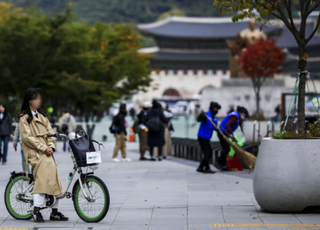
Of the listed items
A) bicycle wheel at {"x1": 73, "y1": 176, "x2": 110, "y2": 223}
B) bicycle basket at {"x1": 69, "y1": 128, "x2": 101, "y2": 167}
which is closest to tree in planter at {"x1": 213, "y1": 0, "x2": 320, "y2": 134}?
bicycle basket at {"x1": 69, "y1": 128, "x2": 101, "y2": 167}

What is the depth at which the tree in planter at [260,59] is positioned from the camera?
144 ft

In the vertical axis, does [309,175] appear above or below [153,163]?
above

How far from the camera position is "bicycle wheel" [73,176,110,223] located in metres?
8.53

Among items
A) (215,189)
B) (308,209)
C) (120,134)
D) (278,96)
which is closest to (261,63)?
(278,96)

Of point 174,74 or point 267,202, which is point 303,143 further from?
point 174,74

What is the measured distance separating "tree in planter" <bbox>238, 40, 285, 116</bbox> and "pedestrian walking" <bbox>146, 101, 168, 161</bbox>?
24824mm

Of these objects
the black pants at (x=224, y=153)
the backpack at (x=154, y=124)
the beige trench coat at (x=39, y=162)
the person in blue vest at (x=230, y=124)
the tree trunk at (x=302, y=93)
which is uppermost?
the tree trunk at (x=302, y=93)

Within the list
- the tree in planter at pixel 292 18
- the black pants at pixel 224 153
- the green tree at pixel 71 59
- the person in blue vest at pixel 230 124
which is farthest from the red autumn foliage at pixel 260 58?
the tree in planter at pixel 292 18

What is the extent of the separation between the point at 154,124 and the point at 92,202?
35.3ft

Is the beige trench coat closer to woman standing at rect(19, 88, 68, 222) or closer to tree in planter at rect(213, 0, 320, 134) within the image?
woman standing at rect(19, 88, 68, 222)

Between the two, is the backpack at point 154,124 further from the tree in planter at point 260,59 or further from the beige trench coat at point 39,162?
the tree in planter at point 260,59

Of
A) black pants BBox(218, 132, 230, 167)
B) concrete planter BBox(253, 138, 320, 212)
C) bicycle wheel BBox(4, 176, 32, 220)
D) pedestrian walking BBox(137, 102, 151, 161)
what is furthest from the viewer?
pedestrian walking BBox(137, 102, 151, 161)

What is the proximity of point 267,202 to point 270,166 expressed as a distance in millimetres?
449

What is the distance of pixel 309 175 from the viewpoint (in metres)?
9.12
